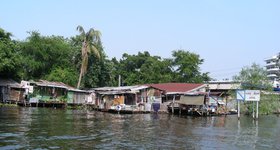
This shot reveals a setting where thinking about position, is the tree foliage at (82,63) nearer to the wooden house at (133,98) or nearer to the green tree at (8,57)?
the green tree at (8,57)

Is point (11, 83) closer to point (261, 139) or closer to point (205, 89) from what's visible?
point (205, 89)

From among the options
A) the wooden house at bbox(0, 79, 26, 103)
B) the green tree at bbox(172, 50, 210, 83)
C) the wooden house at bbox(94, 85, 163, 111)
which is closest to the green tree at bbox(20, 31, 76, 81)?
the wooden house at bbox(0, 79, 26, 103)

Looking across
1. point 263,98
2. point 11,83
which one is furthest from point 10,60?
point 263,98

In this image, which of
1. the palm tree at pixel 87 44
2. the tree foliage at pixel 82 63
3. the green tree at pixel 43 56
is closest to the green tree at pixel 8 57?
the tree foliage at pixel 82 63

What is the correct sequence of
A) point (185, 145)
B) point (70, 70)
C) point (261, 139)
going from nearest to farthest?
point (185, 145), point (261, 139), point (70, 70)

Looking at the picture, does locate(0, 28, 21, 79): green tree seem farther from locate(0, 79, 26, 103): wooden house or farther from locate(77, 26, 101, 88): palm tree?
locate(77, 26, 101, 88): palm tree

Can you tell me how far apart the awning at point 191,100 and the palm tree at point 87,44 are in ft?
52.7

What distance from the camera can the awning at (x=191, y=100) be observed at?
45375mm

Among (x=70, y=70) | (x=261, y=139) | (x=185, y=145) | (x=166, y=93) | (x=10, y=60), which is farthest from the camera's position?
(x=70, y=70)

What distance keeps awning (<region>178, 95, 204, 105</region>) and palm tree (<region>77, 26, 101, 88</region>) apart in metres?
16.1

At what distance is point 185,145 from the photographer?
62.8 feet

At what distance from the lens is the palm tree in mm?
55812

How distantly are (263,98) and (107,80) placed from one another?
27.4 meters

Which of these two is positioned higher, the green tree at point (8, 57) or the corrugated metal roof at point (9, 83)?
the green tree at point (8, 57)
